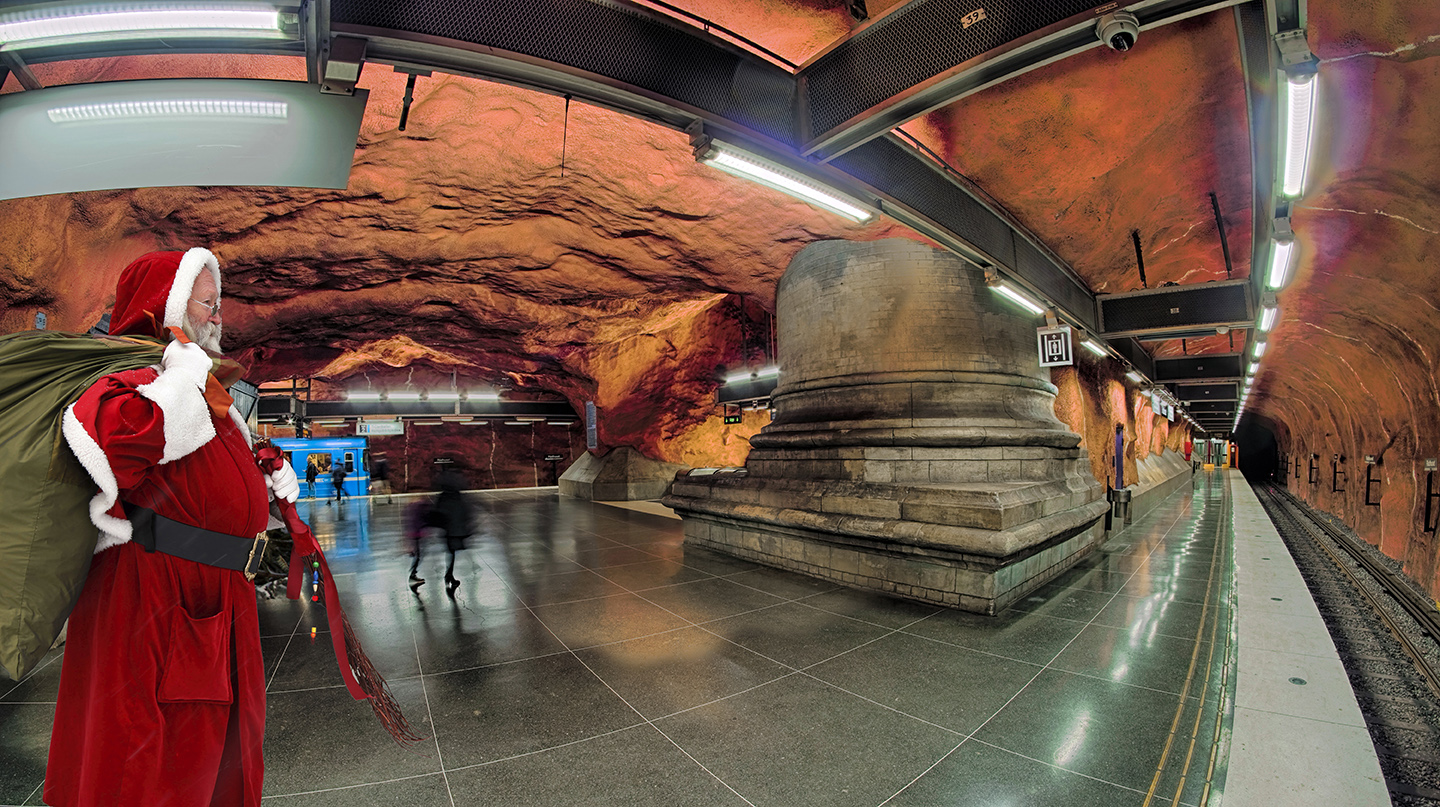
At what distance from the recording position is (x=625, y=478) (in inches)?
652

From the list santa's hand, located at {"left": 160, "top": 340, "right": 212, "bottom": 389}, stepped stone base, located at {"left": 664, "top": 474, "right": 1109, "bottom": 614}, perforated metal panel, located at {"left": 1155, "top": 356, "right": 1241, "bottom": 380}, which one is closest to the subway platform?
stepped stone base, located at {"left": 664, "top": 474, "right": 1109, "bottom": 614}

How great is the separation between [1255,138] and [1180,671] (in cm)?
368

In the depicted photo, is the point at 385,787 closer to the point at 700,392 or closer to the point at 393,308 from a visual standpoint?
the point at 393,308

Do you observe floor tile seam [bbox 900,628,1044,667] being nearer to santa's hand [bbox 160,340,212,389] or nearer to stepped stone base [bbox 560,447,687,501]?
santa's hand [bbox 160,340,212,389]

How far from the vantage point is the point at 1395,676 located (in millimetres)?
5297

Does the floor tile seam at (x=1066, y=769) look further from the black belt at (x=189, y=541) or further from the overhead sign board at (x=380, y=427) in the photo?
the overhead sign board at (x=380, y=427)

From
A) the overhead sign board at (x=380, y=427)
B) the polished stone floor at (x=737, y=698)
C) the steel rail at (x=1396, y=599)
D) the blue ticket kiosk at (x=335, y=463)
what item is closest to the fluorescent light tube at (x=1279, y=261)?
the polished stone floor at (x=737, y=698)

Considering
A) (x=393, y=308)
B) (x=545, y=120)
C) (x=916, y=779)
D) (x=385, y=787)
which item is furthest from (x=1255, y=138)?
(x=393, y=308)

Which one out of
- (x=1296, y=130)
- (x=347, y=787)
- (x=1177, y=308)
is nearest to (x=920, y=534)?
(x=1296, y=130)

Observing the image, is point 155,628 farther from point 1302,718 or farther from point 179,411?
point 1302,718

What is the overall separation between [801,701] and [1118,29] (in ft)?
12.0

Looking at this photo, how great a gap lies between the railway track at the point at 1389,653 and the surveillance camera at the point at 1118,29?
4.34 m

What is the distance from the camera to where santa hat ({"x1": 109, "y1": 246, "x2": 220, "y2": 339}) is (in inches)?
61.2

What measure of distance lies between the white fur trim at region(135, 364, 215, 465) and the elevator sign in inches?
317
